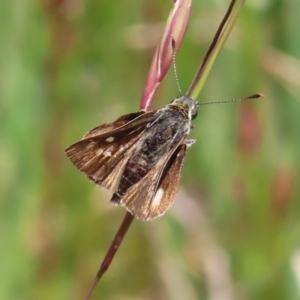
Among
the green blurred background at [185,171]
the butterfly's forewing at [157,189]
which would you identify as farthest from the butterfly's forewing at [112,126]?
the green blurred background at [185,171]

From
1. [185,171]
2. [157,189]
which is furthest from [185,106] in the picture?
[185,171]

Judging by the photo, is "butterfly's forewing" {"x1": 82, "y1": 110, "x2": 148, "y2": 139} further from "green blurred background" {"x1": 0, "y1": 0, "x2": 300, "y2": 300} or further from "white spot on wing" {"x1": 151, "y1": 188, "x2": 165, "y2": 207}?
"green blurred background" {"x1": 0, "y1": 0, "x2": 300, "y2": 300}

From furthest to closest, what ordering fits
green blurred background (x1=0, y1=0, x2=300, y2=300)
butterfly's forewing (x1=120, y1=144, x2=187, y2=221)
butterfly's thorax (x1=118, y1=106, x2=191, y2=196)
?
green blurred background (x1=0, y1=0, x2=300, y2=300) < butterfly's thorax (x1=118, y1=106, x2=191, y2=196) < butterfly's forewing (x1=120, y1=144, x2=187, y2=221)

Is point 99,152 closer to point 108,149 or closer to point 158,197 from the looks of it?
point 108,149

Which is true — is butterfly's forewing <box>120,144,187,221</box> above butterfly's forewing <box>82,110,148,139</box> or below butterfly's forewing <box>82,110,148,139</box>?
below

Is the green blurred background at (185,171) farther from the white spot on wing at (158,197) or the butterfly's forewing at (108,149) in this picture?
the white spot on wing at (158,197)

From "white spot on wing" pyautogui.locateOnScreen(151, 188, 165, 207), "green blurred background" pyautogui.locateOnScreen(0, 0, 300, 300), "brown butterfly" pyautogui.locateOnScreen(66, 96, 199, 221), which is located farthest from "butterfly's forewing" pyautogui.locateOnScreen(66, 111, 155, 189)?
"green blurred background" pyautogui.locateOnScreen(0, 0, 300, 300)

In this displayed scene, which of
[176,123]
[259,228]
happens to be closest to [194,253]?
[259,228]
